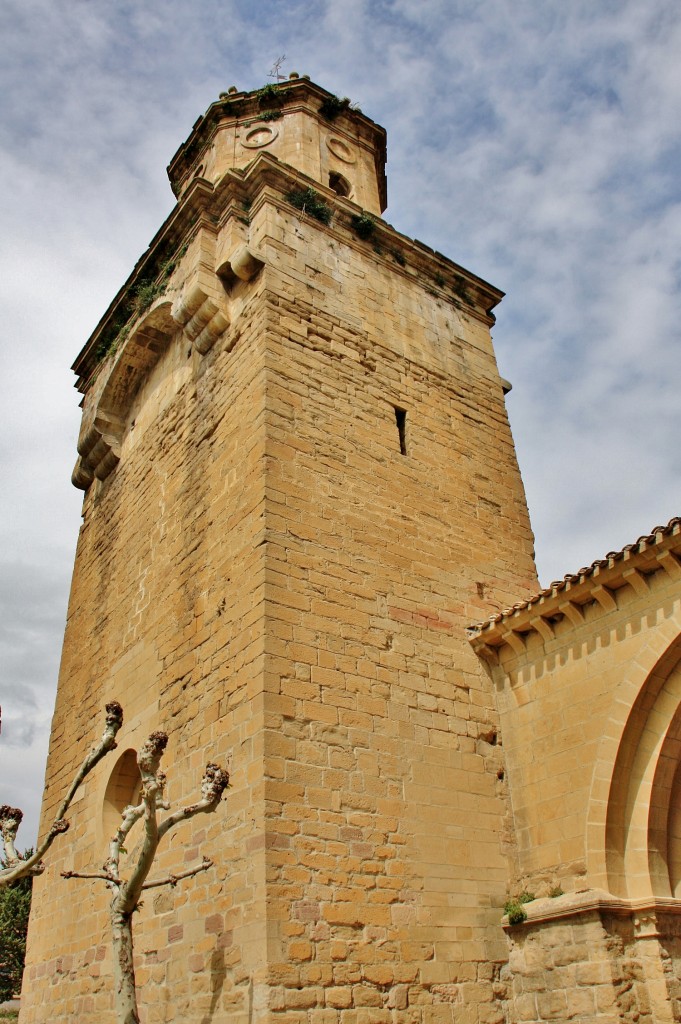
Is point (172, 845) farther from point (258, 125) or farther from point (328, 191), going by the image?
point (258, 125)

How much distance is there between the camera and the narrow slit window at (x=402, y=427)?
29.7 ft

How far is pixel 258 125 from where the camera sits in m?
11.8

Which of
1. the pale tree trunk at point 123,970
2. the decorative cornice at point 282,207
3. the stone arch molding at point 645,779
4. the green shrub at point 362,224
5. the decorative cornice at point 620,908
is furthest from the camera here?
the green shrub at point 362,224

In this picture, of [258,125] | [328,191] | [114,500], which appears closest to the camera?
[328,191]

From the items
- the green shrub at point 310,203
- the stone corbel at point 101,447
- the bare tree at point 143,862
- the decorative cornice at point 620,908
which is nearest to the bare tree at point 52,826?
the bare tree at point 143,862

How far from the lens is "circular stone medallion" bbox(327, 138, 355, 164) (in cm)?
1198

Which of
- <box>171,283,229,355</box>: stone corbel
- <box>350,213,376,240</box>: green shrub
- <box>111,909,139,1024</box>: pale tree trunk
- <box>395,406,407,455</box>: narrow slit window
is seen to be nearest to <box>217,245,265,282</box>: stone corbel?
<box>171,283,229,355</box>: stone corbel

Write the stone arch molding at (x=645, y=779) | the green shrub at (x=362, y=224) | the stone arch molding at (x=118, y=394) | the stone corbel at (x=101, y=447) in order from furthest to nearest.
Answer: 1. the stone corbel at (x=101, y=447)
2. the stone arch molding at (x=118, y=394)
3. the green shrub at (x=362, y=224)
4. the stone arch molding at (x=645, y=779)

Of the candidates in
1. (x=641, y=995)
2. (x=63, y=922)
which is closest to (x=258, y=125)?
(x=63, y=922)

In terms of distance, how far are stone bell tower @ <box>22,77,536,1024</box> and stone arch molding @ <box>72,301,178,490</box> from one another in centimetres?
4

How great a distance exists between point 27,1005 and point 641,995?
625 centimetres

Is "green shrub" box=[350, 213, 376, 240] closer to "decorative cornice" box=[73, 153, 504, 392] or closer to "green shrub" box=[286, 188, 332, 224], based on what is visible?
"decorative cornice" box=[73, 153, 504, 392]

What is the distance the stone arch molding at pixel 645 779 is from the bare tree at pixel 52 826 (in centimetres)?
383

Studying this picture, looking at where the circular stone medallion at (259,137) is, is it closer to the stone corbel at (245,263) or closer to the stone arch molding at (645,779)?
the stone corbel at (245,263)
